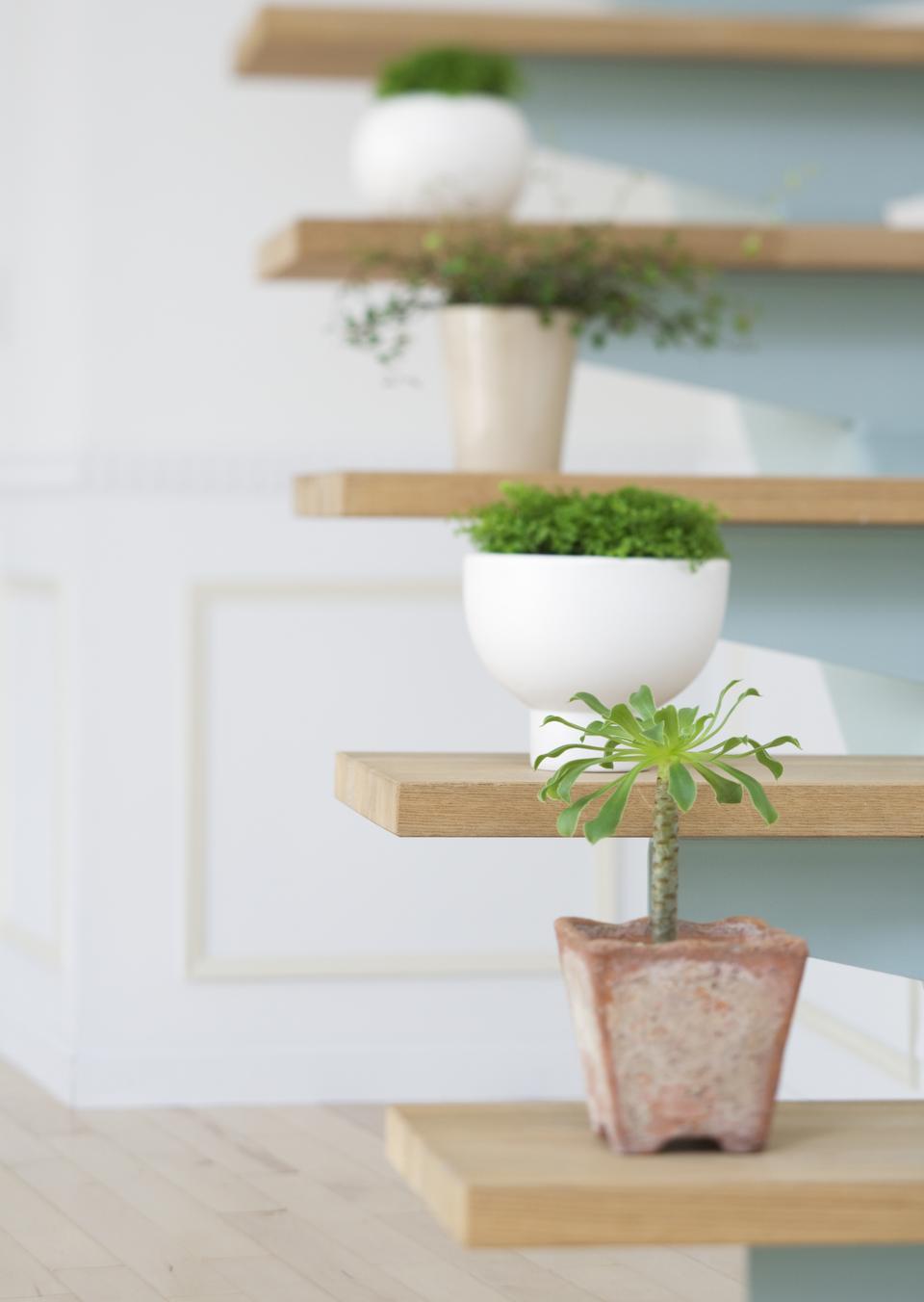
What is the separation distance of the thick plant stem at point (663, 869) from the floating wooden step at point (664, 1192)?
132mm

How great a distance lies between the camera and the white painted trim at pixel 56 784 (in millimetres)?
3117

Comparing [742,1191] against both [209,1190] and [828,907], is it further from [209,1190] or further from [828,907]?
[209,1190]

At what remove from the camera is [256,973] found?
10.2ft

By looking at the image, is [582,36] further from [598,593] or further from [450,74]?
[598,593]

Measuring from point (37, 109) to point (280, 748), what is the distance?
114cm

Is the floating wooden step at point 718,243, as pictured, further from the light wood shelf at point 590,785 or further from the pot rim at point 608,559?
the light wood shelf at point 590,785

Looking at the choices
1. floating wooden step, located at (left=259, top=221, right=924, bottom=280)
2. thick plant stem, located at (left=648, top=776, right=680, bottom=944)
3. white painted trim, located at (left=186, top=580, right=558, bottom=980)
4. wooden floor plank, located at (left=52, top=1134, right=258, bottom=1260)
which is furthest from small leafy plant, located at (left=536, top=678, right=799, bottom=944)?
white painted trim, located at (left=186, top=580, right=558, bottom=980)

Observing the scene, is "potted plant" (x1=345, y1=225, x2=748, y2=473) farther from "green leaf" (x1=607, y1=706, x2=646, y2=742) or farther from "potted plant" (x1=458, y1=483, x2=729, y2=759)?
"green leaf" (x1=607, y1=706, x2=646, y2=742)

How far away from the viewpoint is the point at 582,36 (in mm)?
1669

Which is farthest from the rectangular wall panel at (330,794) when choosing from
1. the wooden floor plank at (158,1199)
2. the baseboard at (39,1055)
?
the wooden floor plank at (158,1199)

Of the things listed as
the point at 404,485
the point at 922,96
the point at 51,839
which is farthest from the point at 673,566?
the point at 51,839

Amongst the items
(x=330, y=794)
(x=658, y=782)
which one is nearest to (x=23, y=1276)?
(x=330, y=794)

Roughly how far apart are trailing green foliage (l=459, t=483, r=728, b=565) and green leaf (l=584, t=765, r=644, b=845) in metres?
0.26

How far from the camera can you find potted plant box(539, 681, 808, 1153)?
1.11 metres
